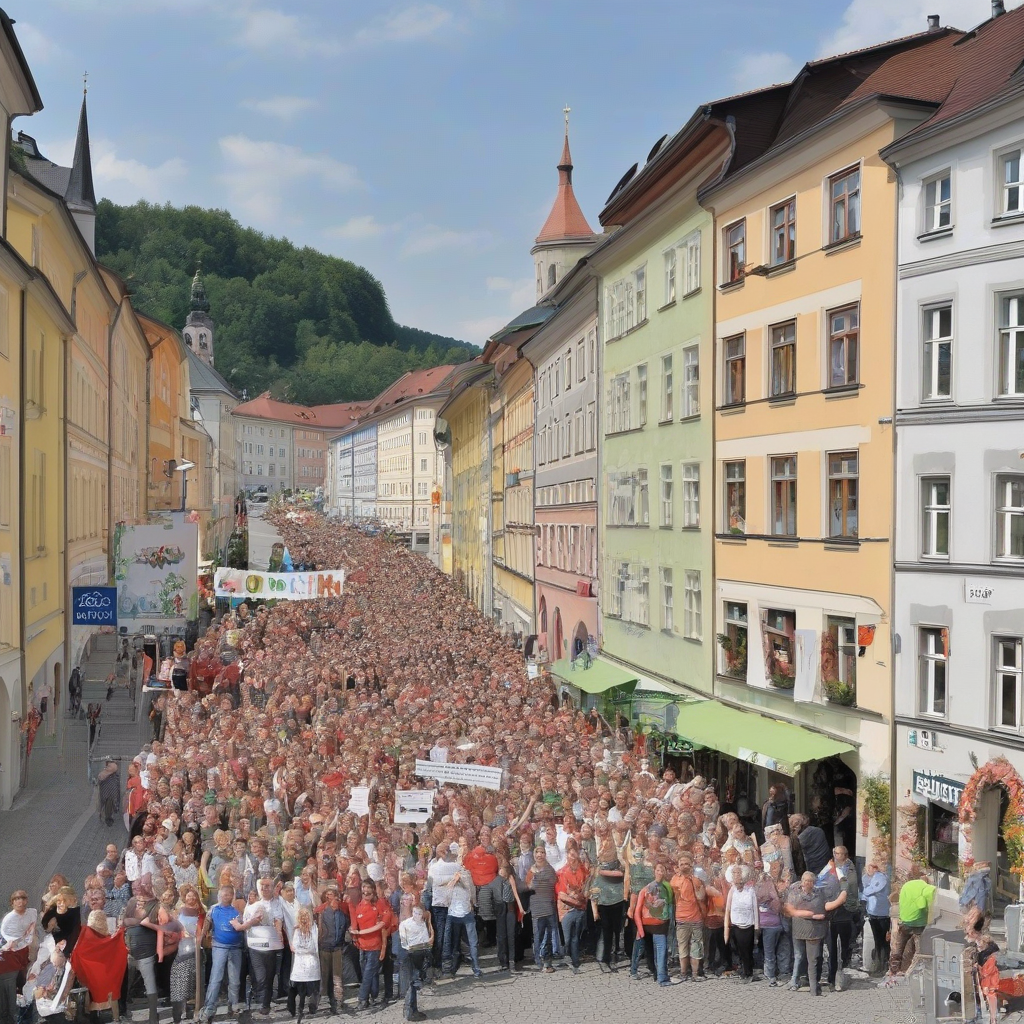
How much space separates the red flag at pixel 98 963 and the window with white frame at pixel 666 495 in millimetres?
17126

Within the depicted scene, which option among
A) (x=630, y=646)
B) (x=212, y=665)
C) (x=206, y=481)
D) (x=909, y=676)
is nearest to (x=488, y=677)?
(x=630, y=646)

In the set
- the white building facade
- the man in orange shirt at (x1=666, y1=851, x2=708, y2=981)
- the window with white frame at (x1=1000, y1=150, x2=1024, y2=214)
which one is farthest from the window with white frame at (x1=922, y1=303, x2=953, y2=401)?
the man in orange shirt at (x1=666, y1=851, x2=708, y2=981)

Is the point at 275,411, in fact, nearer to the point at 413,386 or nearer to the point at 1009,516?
the point at 413,386

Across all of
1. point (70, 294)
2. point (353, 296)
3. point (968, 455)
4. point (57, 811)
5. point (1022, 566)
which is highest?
point (353, 296)

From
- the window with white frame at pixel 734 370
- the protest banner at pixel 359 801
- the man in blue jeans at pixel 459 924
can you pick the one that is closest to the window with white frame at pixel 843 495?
the window with white frame at pixel 734 370

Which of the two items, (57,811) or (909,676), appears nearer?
(909,676)

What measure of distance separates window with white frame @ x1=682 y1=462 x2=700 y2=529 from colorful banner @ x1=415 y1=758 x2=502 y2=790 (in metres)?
9.57

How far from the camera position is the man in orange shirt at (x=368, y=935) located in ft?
43.4

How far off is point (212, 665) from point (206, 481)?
177 feet

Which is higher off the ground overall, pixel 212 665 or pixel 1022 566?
pixel 1022 566

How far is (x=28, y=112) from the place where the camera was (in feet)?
92.6

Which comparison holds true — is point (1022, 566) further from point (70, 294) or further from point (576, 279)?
point (70, 294)

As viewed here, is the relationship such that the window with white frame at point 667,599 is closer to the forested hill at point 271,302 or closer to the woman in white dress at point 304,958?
the woman in white dress at point 304,958

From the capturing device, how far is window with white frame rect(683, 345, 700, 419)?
26438 millimetres
